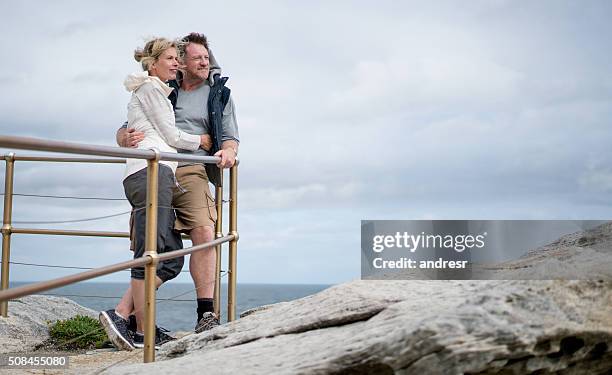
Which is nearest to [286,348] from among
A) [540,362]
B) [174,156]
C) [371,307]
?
[371,307]

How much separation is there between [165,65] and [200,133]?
0.57m

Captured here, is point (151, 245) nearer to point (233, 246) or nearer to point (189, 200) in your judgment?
point (189, 200)

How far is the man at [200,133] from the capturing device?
5684 mm

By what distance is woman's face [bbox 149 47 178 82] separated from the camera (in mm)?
5543

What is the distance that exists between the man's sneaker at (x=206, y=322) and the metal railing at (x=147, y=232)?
0.32 m

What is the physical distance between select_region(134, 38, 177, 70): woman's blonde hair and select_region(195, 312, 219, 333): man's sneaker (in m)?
1.70

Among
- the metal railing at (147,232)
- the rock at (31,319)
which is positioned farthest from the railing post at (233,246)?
the rock at (31,319)

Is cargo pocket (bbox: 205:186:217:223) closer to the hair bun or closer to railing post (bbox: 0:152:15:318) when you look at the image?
the hair bun

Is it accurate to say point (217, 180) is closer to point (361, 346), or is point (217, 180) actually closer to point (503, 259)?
point (503, 259)

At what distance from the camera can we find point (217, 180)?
601 centimetres

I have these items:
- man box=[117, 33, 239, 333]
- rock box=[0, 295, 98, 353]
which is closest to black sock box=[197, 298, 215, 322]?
man box=[117, 33, 239, 333]

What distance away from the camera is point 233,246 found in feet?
20.0

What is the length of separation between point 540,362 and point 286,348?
98 centimetres

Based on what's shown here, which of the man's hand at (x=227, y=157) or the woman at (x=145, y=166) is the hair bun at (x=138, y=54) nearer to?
the woman at (x=145, y=166)
